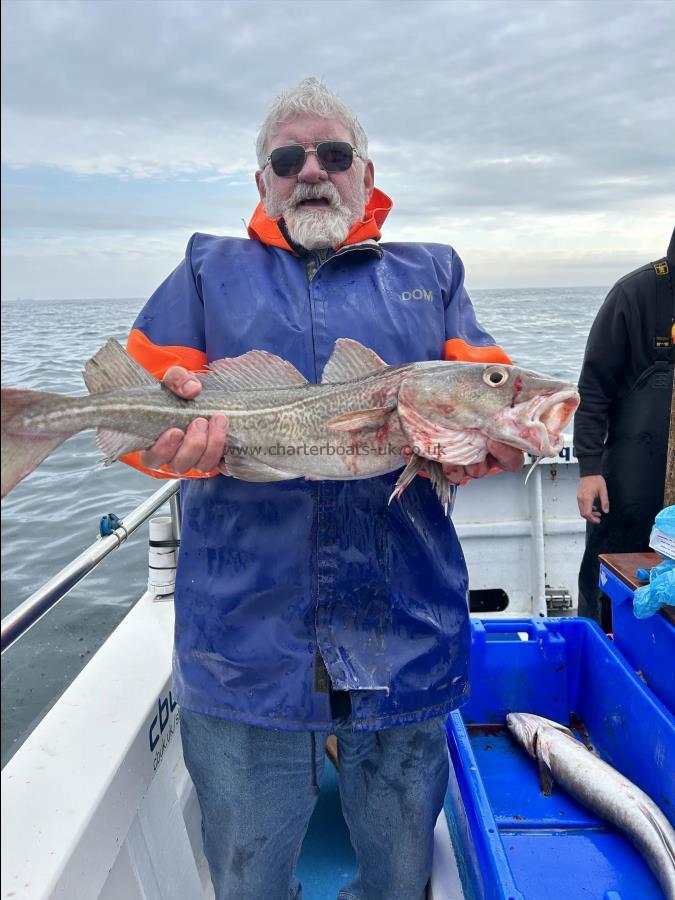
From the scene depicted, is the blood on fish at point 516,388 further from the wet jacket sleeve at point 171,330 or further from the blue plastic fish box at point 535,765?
the blue plastic fish box at point 535,765

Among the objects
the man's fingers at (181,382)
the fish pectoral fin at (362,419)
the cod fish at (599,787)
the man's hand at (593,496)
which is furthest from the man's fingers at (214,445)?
the man's hand at (593,496)

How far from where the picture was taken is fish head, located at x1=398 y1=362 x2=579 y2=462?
2225 mm

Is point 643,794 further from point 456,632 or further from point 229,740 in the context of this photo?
point 229,740

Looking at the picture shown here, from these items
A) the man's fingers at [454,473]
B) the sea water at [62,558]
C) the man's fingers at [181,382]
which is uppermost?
the man's fingers at [181,382]

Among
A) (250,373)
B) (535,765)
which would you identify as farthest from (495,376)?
(535,765)

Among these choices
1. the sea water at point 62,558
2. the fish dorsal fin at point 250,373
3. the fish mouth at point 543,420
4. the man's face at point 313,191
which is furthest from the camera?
the sea water at point 62,558

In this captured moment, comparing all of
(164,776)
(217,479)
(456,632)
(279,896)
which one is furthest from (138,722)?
(456,632)

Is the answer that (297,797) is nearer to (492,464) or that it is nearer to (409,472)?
(409,472)

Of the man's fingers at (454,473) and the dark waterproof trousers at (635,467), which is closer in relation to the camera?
the man's fingers at (454,473)

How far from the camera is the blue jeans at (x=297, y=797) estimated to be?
2.47 m

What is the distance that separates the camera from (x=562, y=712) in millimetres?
3924

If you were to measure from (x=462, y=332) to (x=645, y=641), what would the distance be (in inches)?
73.0

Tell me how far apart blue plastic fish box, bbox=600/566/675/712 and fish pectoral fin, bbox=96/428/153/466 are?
2433 mm

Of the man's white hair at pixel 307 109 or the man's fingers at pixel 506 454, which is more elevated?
the man's white hair at pixel 307 109
